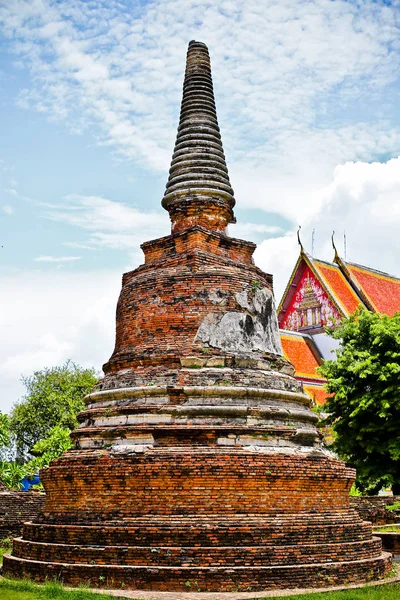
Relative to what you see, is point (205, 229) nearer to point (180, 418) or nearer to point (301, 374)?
point (180, 418)

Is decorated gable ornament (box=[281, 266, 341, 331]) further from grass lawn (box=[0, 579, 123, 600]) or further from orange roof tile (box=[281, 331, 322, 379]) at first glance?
grass lawn (box=[0, 579, 123, 600])

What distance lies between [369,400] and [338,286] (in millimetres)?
11486

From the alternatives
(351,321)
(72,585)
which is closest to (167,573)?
(72,585)

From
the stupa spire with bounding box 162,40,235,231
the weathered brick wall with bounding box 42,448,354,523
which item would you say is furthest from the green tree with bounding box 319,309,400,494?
the weathered brick wall with bounding box 42,448,354,523

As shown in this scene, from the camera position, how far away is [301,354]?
2759 cm

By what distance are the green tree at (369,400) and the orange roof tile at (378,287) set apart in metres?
10.1

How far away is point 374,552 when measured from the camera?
10.4 m

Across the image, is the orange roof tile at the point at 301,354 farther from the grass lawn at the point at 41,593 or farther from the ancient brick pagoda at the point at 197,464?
the grass lawn at the point at 41,593

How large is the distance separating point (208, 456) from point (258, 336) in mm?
2748

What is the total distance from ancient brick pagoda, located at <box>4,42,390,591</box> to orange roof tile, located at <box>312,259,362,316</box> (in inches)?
616

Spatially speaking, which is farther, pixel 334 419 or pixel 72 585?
pixel 334 419

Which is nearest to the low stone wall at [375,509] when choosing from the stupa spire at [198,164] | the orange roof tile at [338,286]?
the stupa spire at [198,164]

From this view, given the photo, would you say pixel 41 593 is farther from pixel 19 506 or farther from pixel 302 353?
pixel 302 353

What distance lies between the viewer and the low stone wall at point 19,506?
1469 centimetres
